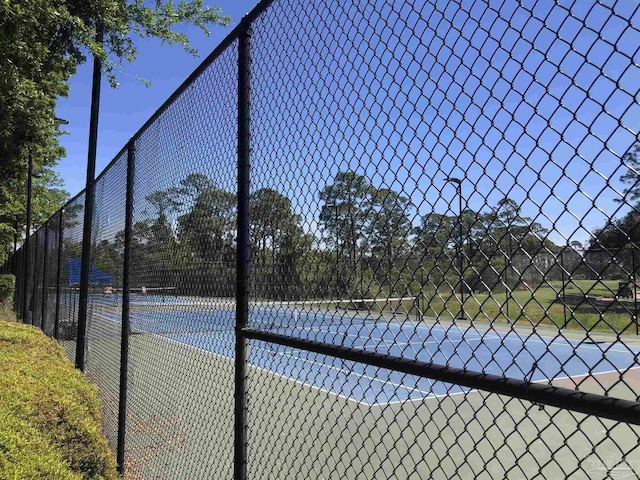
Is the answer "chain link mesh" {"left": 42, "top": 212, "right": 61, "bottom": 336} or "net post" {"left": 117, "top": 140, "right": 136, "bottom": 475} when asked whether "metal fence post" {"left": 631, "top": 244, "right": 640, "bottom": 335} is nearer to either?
"net post" {"left": 117, "top": 140, "right": 136, "bottom": 475}

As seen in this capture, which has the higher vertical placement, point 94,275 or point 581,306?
point 94,275

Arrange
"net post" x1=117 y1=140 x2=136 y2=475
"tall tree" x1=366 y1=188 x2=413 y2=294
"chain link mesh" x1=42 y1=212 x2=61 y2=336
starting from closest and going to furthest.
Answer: "tall tree" x1=366 y1=188 x2=413 y2=294 < "net post" x1=117 y1=140 x2=136 y2=475 < "chain link mesh" x1=42 y1=212 x2=61 y2=336

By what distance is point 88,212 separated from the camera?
6.34 m

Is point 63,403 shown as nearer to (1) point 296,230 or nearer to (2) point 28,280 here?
(1) point 296,230

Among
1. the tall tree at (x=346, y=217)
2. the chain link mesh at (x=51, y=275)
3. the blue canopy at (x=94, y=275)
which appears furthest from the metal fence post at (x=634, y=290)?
the chain link mesh at (x=51, y=275)

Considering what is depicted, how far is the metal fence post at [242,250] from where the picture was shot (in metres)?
2.41

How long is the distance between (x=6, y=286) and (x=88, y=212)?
16.2m

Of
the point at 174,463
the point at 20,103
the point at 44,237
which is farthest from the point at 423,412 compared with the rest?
the point at 44,237

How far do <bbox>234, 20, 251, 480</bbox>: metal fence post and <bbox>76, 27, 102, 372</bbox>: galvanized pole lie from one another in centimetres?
449

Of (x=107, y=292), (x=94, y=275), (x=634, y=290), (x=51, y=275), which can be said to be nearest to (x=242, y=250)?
(x=634, y=290)

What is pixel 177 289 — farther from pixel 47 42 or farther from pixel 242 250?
pixel 47 42

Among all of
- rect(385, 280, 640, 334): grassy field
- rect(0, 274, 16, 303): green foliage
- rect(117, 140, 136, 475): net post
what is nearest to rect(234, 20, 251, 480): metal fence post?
rect(385, 280, 640, 334): grassy field

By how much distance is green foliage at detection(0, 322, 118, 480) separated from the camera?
261 centimetres

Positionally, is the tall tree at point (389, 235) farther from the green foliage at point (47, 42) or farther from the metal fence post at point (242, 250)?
the green foliage at point (47, 42)
